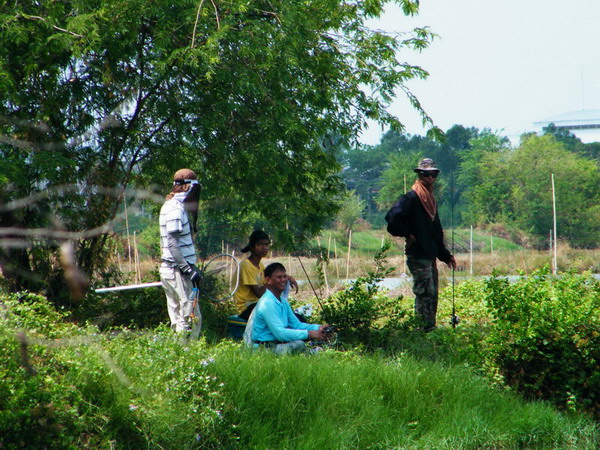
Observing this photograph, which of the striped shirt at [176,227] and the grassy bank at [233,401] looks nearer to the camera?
the grassy bank at [233,401]

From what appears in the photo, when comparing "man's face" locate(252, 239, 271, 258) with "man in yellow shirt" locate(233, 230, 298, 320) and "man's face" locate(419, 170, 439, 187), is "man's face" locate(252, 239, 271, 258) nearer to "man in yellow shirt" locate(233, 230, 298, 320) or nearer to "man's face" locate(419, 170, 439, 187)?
"man in yellow shirt" locate(233, 230, 298, 320)

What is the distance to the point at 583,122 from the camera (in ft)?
382

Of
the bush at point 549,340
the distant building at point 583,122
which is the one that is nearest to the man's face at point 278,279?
the bush at point 549,340

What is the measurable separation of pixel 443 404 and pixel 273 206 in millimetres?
2972

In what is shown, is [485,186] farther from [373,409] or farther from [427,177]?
[373,409]

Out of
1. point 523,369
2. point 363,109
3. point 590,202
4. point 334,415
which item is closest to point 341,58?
point 363,109

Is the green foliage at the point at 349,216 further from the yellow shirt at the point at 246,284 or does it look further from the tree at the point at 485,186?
the yellow shirt at the point at 246,284

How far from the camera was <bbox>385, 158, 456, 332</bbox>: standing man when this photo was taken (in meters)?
7.18

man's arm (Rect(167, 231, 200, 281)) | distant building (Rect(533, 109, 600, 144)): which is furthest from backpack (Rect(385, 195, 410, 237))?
distant building (Rect(533, 109, 600, 144))

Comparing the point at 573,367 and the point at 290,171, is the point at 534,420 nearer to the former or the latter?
the point at 573,367

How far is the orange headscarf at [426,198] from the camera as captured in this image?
23.6ft

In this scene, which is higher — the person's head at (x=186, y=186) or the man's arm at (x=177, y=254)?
the person's head at (x=186, y=186)

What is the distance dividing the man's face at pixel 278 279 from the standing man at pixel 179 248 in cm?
62

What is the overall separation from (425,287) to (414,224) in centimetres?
64
